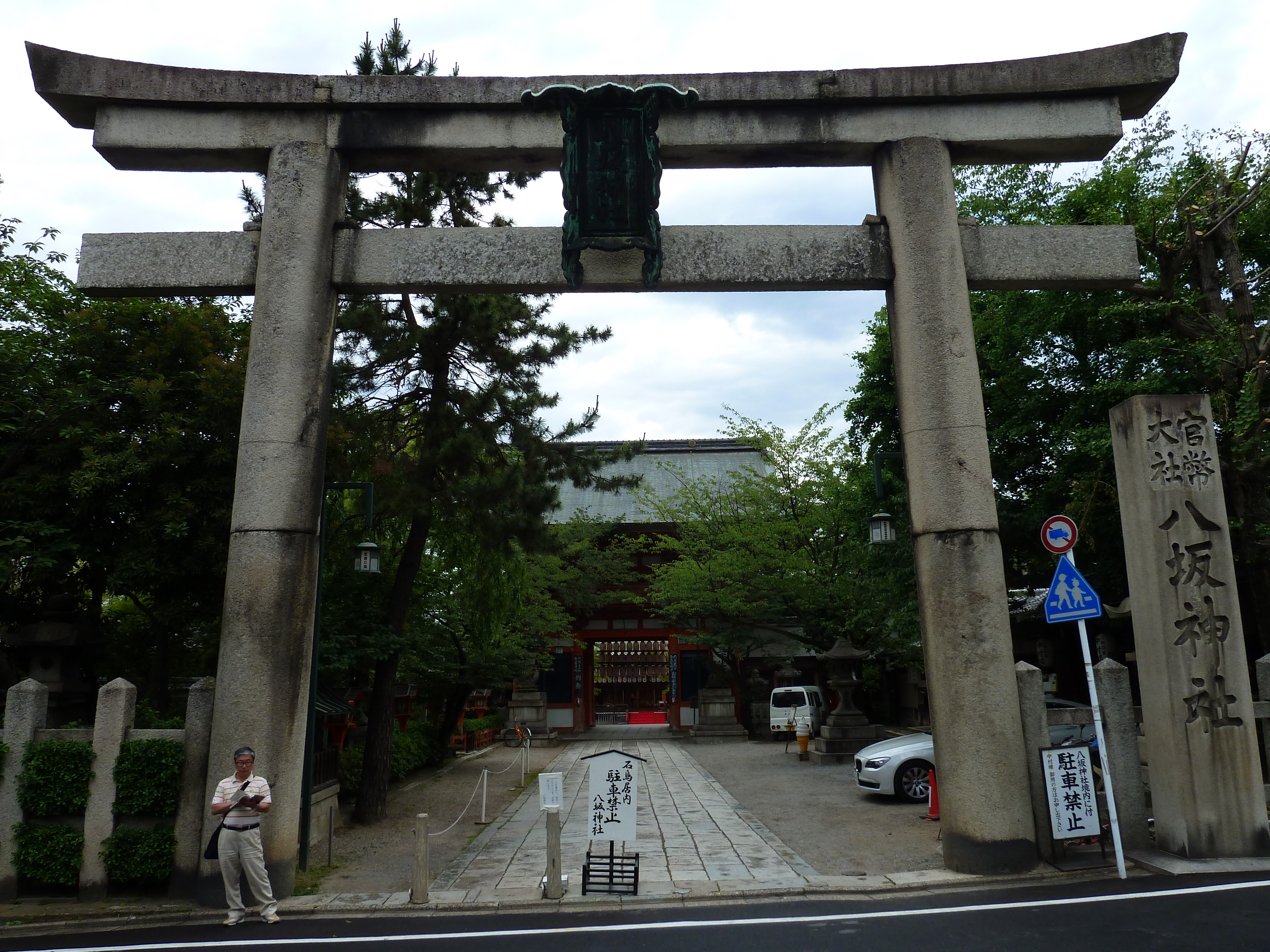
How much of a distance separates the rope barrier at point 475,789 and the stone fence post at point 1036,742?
6.42 m

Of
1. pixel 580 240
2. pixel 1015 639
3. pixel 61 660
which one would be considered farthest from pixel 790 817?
pixel 1015 639

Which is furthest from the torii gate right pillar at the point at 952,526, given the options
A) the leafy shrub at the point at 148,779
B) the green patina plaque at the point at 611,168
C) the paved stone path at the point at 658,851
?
the leafy shrub at the point at 148,779

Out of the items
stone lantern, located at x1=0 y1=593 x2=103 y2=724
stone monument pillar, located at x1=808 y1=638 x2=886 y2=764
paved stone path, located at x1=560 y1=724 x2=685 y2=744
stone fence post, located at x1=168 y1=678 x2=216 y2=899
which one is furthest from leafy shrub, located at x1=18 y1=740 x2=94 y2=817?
paved stone path, located at x1=560 y1=724 x2=685 y2=744

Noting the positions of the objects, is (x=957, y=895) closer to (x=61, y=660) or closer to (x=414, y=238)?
(x=414, y=238)

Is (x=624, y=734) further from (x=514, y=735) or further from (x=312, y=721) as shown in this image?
(x=312, y=721)

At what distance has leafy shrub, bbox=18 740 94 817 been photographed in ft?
24.0

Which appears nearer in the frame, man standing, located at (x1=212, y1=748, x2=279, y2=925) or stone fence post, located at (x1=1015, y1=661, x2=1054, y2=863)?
man standing, located at (x1=212, y1=748, x2=279, y2=925)

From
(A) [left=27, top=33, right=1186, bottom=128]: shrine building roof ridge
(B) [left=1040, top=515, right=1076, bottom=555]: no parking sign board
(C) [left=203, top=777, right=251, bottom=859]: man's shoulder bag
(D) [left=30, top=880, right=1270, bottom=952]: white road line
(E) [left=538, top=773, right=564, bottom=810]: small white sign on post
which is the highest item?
(A) [left=27, top=33, right=1186, bottom=128]: shrine building roof ridge

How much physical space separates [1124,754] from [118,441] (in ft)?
37.3

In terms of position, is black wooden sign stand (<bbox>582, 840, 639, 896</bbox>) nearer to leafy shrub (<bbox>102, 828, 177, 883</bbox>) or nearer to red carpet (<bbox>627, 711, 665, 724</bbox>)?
leafy shrub (<bbox>102, 828, 177, 883</bbox>)

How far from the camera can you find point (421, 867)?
23.2 feet

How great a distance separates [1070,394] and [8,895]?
15.1 metres

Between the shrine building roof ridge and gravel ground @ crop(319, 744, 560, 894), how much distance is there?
801 centimetres

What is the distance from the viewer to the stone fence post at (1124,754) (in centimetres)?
769
